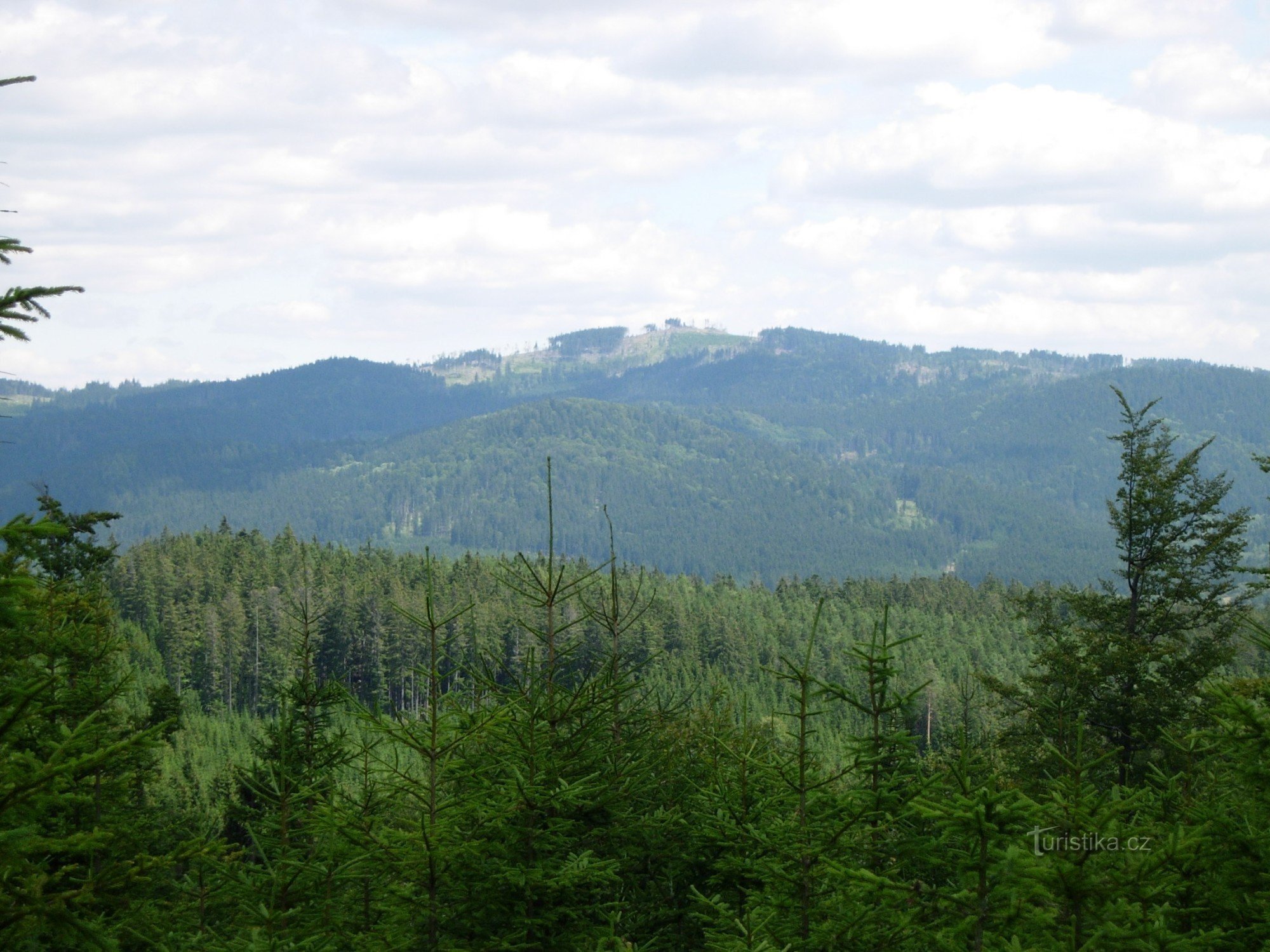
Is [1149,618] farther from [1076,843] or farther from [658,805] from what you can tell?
Answer: [1076,843]

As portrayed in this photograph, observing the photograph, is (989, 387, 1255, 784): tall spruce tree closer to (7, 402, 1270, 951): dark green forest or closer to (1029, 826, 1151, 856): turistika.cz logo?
(7, 402, 1270, 951): dark green forest

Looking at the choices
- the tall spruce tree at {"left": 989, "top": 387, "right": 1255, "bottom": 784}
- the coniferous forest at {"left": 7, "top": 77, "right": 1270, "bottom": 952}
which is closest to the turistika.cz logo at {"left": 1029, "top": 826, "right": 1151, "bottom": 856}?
the coniferous forest at {"left": 7, "top": 77, "right": 1270, "bottom": 952}

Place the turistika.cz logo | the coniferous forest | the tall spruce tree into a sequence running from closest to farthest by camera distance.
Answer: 1. the coniferous forest
2. the turistika.cz logo
3. the tall spruce tree

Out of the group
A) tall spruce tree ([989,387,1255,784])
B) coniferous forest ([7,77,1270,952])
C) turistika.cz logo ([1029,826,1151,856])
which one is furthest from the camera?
tall spruce tree ([989,387,1255,784])

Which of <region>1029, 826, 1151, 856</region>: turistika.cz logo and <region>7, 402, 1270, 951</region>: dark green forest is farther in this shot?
<region>1029, 826, 1151, 856</region>: turistika.cz logo

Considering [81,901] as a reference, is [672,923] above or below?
below

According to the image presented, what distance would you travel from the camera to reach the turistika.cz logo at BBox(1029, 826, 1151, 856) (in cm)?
818

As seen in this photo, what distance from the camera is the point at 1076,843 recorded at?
8.48 meters

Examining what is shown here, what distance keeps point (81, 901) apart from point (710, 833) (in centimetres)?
723

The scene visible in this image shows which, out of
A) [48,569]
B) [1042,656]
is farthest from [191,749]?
[1042,656]

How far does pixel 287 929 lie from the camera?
9953 mm

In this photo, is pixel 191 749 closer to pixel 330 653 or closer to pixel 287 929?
pixel 330 653

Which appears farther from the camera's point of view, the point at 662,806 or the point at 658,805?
the point at 658,805

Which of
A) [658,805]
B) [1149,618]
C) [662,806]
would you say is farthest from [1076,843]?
[1149,618]
